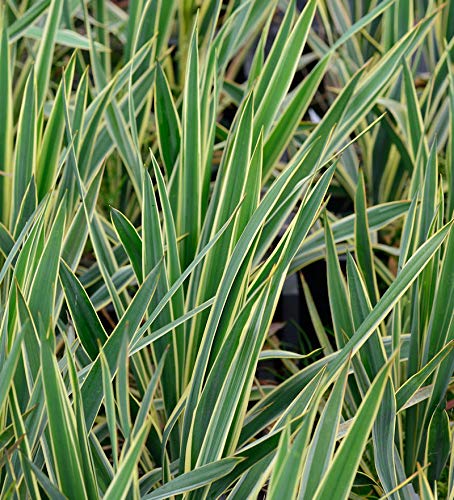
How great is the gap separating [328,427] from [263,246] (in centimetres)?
30

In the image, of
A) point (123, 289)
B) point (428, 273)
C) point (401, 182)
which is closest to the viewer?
point (428, 273)

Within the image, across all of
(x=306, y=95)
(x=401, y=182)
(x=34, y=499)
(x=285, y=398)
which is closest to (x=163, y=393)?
(x=285, y=398)

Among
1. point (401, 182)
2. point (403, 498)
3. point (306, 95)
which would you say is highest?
point (306, 95)

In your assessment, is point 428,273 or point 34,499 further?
point 428,273

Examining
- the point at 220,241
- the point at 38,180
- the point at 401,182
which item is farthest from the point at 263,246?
the point at 401,182

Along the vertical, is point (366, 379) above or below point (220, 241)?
below

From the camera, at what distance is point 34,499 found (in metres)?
0.58

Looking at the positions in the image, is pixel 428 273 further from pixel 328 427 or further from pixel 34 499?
pixel 34 499

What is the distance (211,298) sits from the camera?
759 mm

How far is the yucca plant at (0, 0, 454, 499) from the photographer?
0.58 m

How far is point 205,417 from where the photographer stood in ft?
2.22

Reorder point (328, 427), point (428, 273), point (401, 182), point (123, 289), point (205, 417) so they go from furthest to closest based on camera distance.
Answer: point (401, 182)
point (123, 289)
point (428, 273)
point (205, 417)
point (328, 427)

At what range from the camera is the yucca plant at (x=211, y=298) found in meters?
0.58

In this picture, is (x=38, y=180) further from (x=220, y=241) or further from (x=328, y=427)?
(x=328, y=427)
